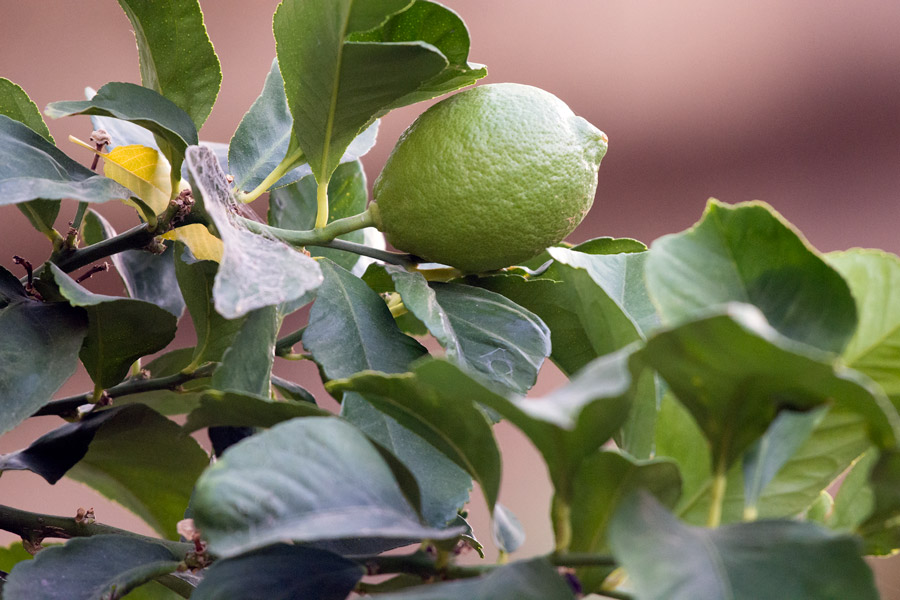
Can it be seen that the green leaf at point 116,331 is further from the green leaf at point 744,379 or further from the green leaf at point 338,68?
the green leaf at point 744,379

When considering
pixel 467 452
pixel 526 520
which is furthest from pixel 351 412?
pixel 526 520

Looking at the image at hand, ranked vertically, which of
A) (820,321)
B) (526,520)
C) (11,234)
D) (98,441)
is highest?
(820,321)

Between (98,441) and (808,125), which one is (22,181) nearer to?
(98,441)

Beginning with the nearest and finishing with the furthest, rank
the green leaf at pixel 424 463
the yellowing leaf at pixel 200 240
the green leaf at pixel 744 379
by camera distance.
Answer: the green leaf at pixel 744 379 → the green leaf at pixel 424 463 → the yellowing leaf at pixel 200 240

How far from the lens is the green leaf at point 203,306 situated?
0.36 m

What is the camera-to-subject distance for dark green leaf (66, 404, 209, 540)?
40 cm

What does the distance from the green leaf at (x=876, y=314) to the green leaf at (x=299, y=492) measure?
0.44ft

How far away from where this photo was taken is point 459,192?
33 cm

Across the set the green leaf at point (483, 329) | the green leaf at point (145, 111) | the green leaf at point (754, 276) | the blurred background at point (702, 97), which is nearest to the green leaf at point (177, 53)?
the green leaf at point (145, 111)

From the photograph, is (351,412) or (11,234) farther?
(11,234)

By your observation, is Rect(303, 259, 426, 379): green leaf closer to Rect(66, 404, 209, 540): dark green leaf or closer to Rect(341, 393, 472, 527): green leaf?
Rect(341, 393, 472, 527): green leaf

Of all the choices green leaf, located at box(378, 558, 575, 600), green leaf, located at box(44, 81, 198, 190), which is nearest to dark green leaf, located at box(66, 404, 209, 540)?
green leaf, located at box(44, 81, 198, 190)

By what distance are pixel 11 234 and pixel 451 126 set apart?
165 centimetres

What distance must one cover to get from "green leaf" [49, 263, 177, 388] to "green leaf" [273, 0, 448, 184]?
0.34 ft
